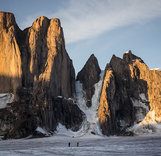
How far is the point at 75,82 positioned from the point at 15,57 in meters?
Answer: 39.3

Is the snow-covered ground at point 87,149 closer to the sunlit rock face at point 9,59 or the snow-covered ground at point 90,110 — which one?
the snow-covered ground at point 90,110

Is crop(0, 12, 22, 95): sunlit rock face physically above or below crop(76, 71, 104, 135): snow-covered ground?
above

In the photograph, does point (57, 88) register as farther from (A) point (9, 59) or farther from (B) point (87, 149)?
(B) point (87, 149)

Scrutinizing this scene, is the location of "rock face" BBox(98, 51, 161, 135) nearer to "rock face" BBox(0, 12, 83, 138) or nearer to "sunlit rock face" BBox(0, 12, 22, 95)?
"rock face" BBox(0, 12, 83, 138)

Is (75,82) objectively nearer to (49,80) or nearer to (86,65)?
(86,65)

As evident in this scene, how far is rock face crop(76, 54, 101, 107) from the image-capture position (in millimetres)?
145250

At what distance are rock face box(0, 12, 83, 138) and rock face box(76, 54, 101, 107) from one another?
27.2ft

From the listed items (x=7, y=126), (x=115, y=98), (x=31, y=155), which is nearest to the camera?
(x=31, y=155)

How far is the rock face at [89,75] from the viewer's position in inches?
5719

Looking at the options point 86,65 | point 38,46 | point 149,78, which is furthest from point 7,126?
point 149,78

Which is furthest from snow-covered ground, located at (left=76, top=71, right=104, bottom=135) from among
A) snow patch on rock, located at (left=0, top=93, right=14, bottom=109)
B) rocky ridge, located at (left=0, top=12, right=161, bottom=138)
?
snow patch on rock, located at (left=0, top=93, right=14, bottom=109)

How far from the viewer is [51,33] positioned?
13500 cm

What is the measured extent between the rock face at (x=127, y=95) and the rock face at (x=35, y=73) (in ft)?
45.9

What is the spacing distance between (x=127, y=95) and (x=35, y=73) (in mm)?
46227
